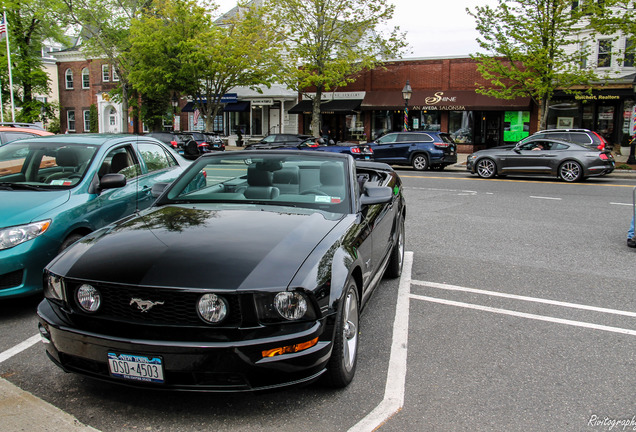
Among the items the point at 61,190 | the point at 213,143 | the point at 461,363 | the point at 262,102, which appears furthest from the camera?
the point at 262,102

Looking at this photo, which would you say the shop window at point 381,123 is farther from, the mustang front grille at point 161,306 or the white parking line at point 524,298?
the mustang front grille at point 161,306

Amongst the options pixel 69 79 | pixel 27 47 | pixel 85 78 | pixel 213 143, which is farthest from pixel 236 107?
pixel 69 79

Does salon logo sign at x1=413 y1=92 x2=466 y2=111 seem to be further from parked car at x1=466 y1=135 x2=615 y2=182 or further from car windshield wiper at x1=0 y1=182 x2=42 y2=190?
car windshield wiper at x1=0 y1=182 x2=42 y2=190

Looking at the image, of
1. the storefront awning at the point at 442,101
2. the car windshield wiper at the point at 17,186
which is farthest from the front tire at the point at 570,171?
the car windshield wiper at the point at 17,186

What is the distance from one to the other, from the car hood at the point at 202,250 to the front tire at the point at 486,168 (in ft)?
57.2

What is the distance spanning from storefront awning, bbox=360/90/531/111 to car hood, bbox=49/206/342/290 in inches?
1161

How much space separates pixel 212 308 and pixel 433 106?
3165cm

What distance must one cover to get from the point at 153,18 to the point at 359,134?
575 inches

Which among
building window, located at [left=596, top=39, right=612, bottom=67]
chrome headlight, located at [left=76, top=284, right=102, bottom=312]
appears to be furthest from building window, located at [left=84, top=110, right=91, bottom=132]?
chrome headlight, located at [left=76, top=284, right=102, bottom=312]

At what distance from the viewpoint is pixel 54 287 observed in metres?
3.25

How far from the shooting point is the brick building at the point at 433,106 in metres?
31.8

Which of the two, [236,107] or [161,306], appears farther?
[236,107]

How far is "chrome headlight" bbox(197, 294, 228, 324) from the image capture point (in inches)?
114

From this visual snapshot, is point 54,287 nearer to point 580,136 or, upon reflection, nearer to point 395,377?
point 395,377
